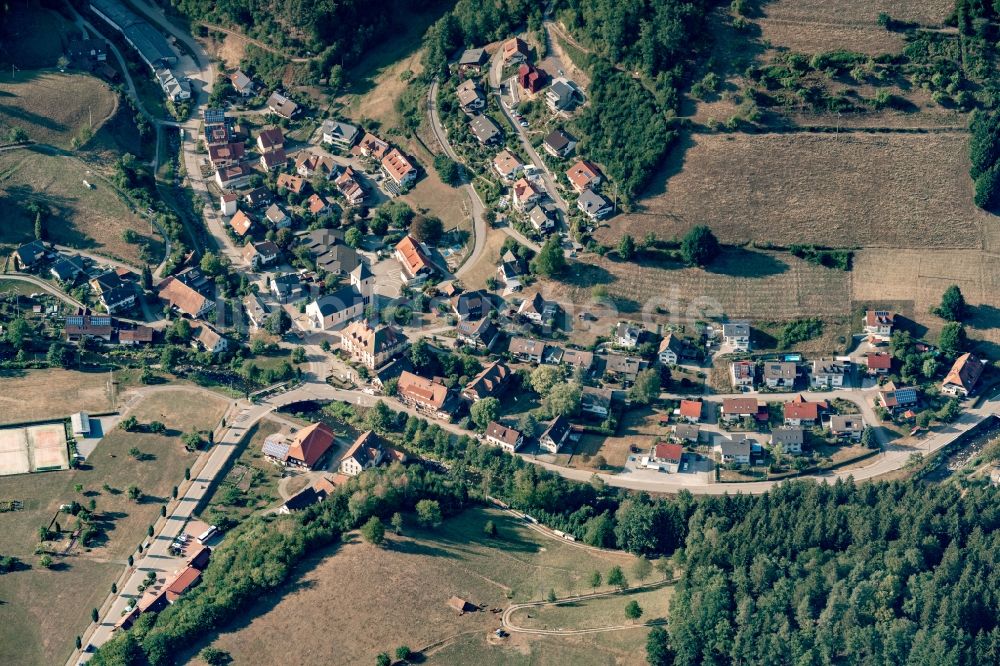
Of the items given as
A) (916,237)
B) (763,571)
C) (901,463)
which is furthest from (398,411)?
(916,237)

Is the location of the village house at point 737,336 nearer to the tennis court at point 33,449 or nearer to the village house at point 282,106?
the village house at point 282,106

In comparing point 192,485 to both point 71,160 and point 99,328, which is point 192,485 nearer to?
point 99,328

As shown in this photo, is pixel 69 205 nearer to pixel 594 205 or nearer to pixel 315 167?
pixel 315 167

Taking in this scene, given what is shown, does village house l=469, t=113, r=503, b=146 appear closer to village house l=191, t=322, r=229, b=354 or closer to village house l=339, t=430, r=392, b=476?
village house l=191, t=322, r=229, b=354

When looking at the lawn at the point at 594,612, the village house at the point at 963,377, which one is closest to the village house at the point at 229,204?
the lawn at the point at 594,612

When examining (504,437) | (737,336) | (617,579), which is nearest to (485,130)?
(737,336)

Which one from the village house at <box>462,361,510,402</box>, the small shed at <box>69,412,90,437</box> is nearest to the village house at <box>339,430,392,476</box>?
the village house at <box>462,361,510,402</box>
